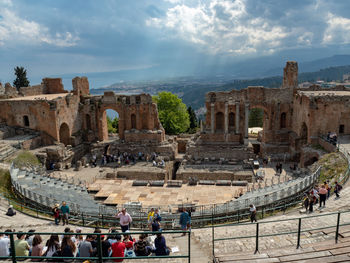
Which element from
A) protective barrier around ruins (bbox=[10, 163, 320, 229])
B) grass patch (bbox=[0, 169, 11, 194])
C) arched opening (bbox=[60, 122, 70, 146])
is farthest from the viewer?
arched opening (bbox=[60, 122, 70, 146])

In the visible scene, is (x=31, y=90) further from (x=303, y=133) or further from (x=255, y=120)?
(x=255, y=120)

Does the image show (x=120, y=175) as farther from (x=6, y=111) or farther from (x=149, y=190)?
(x=6, y=111)

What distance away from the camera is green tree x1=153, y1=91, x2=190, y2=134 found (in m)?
44.8

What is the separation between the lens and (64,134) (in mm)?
33188

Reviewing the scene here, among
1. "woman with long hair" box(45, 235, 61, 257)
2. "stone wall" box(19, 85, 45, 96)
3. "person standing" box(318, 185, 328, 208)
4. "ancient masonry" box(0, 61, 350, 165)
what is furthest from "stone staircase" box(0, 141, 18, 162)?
"person standing" box(318, 185, 328, 208)

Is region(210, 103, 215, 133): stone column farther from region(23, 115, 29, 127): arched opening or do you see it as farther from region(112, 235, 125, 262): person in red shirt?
region(112, 235, 125, 262): person in red shirt

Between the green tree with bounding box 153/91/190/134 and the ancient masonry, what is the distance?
1043 centimetres

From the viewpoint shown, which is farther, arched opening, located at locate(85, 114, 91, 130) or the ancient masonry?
arched opening, located at locate(85, 114, 91, 130)

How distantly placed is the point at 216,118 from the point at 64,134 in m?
17.5

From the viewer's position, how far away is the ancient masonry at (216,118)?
1068 inches

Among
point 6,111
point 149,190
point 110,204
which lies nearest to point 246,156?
point 149,190

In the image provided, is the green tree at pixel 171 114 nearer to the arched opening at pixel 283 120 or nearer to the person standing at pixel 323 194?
the arched opening at pixel 283 120

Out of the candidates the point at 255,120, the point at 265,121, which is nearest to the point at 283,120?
the point at 265,121

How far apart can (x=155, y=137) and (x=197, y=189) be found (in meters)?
12.1
